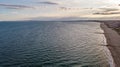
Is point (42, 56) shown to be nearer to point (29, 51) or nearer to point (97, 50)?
point (29, 51)

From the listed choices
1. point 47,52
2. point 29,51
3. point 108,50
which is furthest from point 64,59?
point 108,50

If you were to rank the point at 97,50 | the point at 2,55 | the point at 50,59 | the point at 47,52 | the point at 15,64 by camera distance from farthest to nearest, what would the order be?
the point at 97,50, the point at 47,52, the point at 2,55, the point at 50,59, the point at 15,64

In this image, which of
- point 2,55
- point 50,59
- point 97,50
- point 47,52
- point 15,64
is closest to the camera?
point 15,64

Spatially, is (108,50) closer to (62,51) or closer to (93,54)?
(93,54)

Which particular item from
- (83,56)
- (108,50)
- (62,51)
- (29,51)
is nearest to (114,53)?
(108,50)

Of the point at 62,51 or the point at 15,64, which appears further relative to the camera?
the point at 62,51

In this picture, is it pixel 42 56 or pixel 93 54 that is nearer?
pixel 42 56

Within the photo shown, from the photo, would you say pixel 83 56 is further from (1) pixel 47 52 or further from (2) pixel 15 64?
(2) pixel 15 64

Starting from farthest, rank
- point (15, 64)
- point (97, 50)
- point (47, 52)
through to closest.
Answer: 1. point (97, 50)
2. point (47, 52)
3. point (15, 64)
